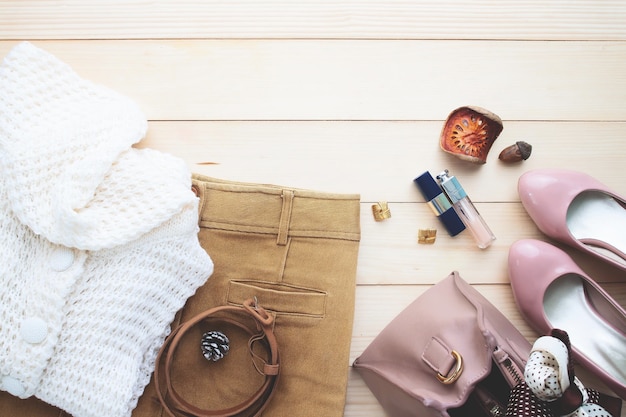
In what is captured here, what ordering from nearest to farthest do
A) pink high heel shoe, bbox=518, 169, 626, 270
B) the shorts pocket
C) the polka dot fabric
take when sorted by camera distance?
the polka dot fabric
the shorts pocket
pink high heel shoe, bbox=518, 169, 626, 270

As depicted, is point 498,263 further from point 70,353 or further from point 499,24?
point 70,353

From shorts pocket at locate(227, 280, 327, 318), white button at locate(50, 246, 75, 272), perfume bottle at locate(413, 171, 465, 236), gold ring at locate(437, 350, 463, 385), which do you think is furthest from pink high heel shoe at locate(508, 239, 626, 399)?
white button at locate(50, 246, 75, 272)

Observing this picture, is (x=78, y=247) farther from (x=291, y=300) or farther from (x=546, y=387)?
(x=546, y=387)

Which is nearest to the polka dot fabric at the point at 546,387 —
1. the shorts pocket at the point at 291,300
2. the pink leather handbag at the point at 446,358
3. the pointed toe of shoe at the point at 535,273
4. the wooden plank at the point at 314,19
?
the pink leather handbag at the point at 446,358

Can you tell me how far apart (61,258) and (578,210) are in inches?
37.0

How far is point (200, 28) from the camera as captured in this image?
905mm

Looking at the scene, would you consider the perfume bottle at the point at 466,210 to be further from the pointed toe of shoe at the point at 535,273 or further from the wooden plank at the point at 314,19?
the wooden plank at the point at 314,19

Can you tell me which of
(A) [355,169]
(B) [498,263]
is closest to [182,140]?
(A) [355,169]

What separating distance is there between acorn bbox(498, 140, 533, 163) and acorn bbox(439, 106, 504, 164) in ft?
0.13

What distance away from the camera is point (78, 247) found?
0.65 m

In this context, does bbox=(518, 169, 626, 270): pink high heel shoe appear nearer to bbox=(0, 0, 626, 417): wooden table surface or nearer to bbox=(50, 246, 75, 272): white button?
bbox=(0, 0, 626, 417): wooden table surface

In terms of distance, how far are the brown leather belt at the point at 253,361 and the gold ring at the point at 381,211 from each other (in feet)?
0.95

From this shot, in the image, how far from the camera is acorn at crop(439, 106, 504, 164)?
0.88 metres

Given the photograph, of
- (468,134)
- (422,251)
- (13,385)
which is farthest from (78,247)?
(468,134)
